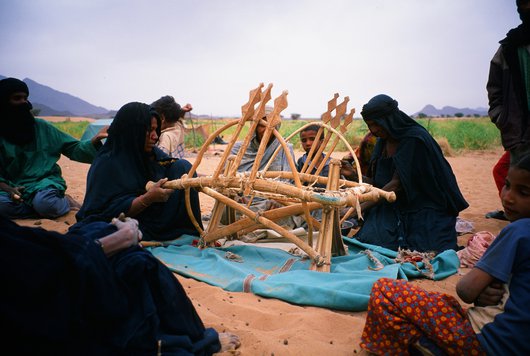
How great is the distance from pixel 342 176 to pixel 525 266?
3152 millimetres

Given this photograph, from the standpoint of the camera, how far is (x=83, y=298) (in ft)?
4.45

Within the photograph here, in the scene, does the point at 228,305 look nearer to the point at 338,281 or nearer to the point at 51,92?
the point at 338,281

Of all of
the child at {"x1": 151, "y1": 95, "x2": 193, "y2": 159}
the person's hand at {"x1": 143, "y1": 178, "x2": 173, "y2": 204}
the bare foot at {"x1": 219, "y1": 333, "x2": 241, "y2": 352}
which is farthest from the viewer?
the child at {"x1": 151, "y1": 95, "x2": 193, "y2": 159}

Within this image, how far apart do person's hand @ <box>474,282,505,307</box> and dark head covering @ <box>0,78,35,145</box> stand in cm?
464

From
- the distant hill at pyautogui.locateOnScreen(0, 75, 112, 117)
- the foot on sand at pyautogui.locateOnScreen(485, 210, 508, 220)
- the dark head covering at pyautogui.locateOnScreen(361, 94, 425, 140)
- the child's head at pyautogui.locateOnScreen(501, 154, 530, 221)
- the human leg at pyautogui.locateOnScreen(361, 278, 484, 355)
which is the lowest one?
the foot on sand at pyautogui.locateOnScreen(485, 210, 508, 220)

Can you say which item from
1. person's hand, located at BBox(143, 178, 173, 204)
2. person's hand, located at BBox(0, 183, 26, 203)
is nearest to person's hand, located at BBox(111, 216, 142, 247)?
person's hand, located at BBox(143, 178, 173, 204)

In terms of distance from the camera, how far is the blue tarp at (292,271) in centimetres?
252

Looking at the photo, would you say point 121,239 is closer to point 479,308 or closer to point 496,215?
point 479,308

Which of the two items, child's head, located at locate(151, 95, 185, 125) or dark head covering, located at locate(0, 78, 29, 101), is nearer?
dark head covering, located at locate(0, 78, 29, 101)

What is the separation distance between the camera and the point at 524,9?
348 cm

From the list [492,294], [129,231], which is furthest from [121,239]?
[492,294]

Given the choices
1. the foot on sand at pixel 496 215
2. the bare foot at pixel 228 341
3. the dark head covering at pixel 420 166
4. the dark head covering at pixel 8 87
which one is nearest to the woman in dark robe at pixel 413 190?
the dark head covering at pixel 420 166

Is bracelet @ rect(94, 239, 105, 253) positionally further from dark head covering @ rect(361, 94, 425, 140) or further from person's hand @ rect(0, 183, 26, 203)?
person's hand @ rect(0, 183, 26, 203)

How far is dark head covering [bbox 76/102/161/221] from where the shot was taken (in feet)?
10.8
